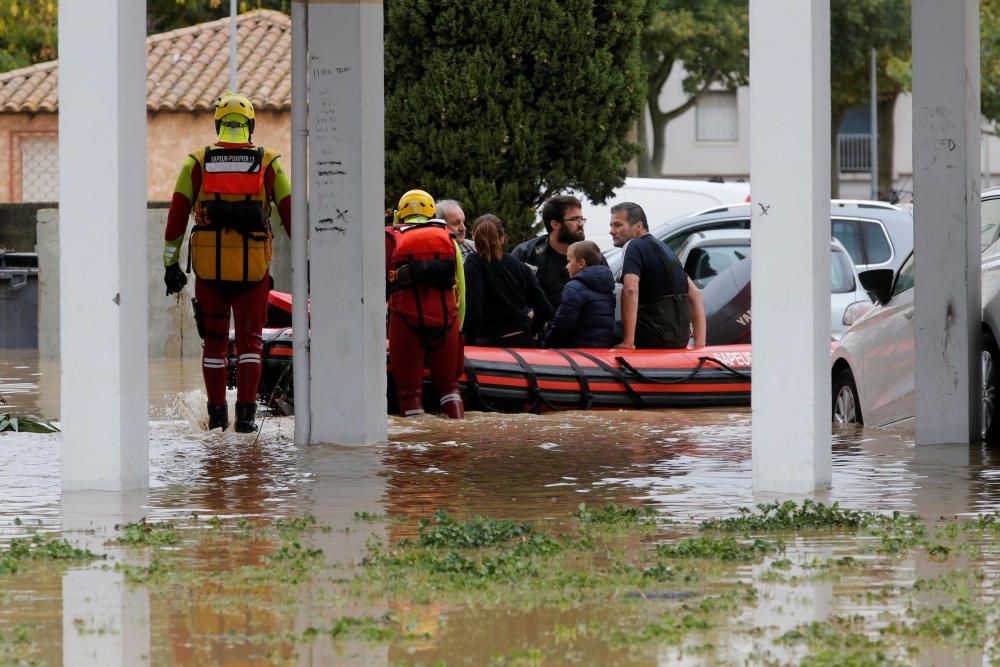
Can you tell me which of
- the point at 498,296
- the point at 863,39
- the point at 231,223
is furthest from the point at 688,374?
the point at 863,39

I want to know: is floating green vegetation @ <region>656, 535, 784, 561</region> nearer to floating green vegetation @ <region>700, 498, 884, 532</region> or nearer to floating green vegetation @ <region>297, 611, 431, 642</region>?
floating green vegetation @ <region>700, 498, 884, 532</region>

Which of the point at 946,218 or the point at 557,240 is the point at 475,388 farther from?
the point at 946,218

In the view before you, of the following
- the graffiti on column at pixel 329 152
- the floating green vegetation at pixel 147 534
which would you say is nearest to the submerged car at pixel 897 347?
the graffiti on column at pixel 329 152

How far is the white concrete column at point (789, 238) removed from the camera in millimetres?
9000

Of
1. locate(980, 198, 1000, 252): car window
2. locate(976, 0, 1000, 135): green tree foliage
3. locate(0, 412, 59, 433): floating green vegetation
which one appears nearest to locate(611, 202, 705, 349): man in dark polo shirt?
locate(980, 198, 1000, 252): car window

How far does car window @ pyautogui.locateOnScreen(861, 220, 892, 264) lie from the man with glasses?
4.54m

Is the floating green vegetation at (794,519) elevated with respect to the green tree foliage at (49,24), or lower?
lower

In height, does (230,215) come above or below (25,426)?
above

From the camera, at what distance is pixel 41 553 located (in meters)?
7.18

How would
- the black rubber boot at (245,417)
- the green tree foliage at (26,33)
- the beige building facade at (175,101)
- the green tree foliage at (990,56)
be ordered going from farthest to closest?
the green tree foliage at (990,56) < the beige building facade at (175,101) < the green tree foliage at (26,33) < the black rubber boot at (245,417)

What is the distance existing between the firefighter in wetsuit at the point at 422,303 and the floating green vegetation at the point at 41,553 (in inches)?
240

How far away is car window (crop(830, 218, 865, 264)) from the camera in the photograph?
1981 cm

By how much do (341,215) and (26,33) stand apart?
26.6 meters

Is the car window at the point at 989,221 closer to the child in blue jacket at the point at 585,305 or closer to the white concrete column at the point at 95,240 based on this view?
the child in blue jacket at the point at 585,305
